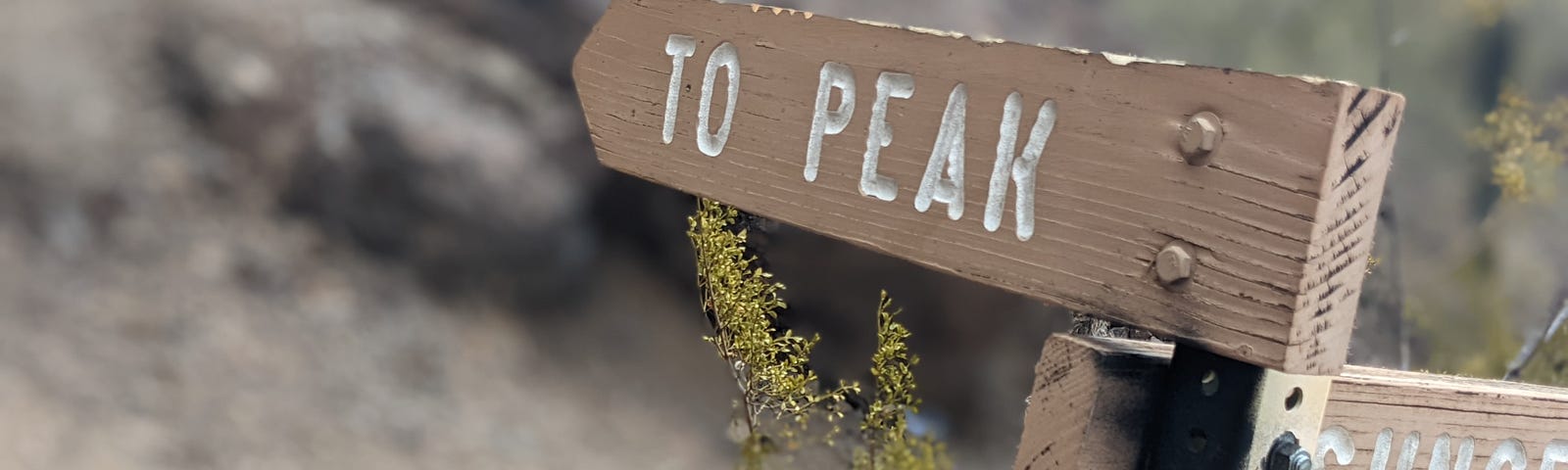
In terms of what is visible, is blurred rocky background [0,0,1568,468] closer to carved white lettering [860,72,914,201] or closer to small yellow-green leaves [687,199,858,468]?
small yellow-green leaves [687,199,858,468]

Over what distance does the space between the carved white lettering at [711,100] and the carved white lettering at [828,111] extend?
28mm

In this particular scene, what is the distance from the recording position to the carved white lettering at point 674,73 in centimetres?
30

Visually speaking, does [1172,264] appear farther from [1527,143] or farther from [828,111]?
[1527,143]

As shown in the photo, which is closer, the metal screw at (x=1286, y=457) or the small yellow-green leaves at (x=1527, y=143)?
the metal screw at (x=1286, y=457)

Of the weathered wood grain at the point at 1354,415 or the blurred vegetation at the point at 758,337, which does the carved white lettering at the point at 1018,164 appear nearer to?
the weathered wood grain at the point at 1354,415

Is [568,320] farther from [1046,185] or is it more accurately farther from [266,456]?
[1046,185]

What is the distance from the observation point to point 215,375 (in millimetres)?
1350

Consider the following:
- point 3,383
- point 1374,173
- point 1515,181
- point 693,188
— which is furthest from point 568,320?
point 1374,173

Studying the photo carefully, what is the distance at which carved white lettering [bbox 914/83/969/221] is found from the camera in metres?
0.23

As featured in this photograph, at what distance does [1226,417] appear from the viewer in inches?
8.3

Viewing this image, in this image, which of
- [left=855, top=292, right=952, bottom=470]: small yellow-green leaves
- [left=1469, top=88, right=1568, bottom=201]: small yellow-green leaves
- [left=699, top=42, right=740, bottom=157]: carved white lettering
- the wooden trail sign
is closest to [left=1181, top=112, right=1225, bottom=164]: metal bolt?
the wooden trail sign

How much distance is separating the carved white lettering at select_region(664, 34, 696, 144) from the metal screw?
0.16 metres

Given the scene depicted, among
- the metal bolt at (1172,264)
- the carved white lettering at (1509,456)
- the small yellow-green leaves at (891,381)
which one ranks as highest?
the small yellow-green leaves at (891,381)

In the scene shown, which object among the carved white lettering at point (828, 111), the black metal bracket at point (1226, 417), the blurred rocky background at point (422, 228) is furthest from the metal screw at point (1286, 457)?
the blurred rocky background at point (422, 228)
